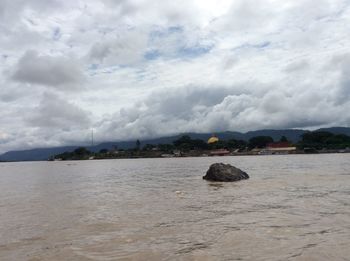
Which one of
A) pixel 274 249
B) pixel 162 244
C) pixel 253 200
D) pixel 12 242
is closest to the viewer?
pixel 274 249

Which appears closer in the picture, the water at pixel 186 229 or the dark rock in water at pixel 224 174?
the water at pixel 186 229

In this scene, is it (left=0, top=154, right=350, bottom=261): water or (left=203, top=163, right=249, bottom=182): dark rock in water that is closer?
(left=0, top=154, right=350, bottom=261): water

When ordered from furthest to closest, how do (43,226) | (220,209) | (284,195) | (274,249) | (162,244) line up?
(284,195)
(220,209)
(43,226)
(162,244)
(274,249)

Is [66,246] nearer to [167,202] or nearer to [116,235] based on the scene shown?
[116,235]

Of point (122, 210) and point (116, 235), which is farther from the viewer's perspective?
point (122, 210)

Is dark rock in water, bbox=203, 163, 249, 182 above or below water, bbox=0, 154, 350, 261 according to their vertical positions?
above

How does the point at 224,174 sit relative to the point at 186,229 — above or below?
above

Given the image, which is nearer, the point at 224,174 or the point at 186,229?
the point at 186,229

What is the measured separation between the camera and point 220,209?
61.2 feet

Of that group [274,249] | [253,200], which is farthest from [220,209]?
[274,249]

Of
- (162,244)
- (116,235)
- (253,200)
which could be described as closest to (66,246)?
(116,235)

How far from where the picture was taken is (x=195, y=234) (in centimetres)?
1315

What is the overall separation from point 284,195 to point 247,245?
12884mm

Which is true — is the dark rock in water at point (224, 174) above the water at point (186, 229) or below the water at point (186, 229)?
above
